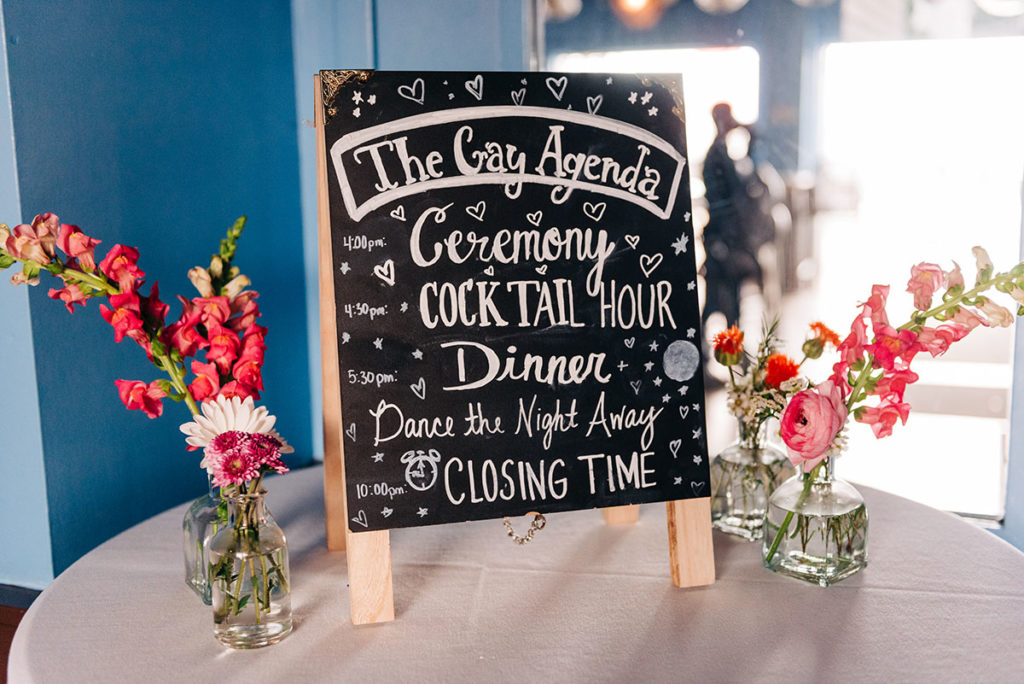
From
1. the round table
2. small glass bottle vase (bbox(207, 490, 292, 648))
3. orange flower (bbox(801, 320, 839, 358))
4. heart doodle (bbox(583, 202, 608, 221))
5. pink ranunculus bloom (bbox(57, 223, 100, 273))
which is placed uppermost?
heart doodle (bbox(583, 202, 608, 221))

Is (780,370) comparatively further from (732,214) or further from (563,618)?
(732,214)

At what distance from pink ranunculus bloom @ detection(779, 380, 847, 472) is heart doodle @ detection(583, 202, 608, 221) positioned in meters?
0.38

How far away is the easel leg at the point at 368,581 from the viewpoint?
42.2 inches

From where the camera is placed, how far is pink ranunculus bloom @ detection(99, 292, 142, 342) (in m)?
1.06

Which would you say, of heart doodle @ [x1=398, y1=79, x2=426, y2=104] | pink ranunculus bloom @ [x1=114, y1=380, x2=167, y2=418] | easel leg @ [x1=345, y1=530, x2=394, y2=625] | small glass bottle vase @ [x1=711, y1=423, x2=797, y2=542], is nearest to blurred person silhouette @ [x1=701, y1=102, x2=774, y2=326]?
small glass bottle vase @ [x1=711, y1=423, x2=797, y2=542]

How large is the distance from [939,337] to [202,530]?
3.39ft

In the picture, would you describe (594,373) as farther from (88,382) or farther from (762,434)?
(88,382)

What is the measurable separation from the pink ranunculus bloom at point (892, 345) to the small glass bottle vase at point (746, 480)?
0.90 feet

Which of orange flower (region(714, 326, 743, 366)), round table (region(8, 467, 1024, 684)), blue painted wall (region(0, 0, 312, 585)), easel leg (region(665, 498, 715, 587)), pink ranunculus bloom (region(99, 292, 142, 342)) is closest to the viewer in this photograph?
round table (region(8, 467, 1024, 684))

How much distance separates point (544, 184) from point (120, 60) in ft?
3.05

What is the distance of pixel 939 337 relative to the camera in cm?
111

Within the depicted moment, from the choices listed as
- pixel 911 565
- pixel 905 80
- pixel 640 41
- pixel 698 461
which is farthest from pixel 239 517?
pixel 905 80

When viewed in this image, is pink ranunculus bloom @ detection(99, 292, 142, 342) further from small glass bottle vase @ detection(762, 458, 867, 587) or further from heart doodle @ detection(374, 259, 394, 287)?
small glass bottle vase @ detection(762, 458, 867, 587)

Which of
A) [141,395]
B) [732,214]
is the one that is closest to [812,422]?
[141,395]
